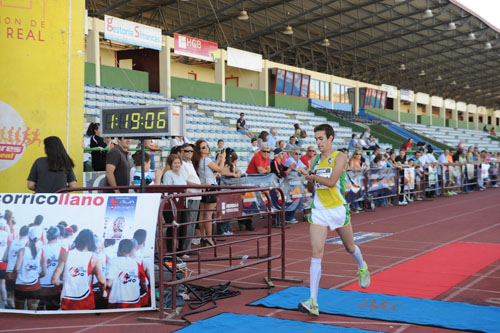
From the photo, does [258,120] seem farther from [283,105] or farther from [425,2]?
[425,2]

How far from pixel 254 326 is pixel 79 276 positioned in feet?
5.86

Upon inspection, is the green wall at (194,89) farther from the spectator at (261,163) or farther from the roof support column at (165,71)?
the spectator at (261,163)

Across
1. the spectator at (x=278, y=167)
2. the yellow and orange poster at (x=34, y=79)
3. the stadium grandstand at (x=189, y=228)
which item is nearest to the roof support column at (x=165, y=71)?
the stadium grandstand at (x=189, y=228)

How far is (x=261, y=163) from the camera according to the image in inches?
510

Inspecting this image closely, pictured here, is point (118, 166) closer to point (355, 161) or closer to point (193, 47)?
point (355, 161)

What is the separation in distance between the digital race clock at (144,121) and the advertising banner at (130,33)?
57.7ft

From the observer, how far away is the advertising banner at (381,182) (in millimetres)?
16927

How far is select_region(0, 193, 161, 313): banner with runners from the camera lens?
550 cm

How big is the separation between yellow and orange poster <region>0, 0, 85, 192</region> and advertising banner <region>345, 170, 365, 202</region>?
9.28m

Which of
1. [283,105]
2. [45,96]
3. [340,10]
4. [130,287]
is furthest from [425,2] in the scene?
[130,287]

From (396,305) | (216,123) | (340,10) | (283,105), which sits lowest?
(396,305)

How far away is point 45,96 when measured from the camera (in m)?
7.94

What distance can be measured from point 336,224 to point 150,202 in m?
1.95

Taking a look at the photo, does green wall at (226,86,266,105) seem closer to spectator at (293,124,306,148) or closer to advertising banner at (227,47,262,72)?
advertising banner at (227,47,262,72)
